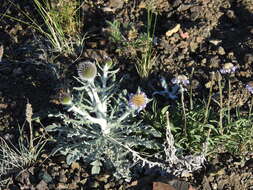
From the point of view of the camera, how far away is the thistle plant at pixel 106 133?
295cm

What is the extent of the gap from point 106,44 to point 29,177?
1.20 metres

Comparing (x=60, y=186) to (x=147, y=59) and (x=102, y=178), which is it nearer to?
(x=102, y=178)

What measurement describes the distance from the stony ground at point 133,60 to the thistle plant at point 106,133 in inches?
4.4

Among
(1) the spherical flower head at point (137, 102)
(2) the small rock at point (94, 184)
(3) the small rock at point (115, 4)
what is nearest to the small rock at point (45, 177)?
(2) the small rock at point (94, 184)

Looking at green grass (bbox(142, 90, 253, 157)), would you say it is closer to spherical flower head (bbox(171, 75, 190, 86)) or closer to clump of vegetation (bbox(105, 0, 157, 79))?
spherical flower head (bbox(171, 75, 190, 86))

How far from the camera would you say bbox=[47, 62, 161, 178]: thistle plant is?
9.66 ft

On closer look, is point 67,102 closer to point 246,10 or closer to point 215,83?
point 215,83

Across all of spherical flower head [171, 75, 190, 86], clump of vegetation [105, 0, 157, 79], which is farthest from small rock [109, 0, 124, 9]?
spherical flower head [171, 75, 190, 86]

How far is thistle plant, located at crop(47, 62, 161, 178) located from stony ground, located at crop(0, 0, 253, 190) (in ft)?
0.37

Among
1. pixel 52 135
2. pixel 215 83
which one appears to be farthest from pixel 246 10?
pixel 52 135

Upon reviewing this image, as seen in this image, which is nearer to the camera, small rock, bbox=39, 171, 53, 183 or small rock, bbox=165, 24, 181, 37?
small rock, bbox=39, 171, 53, 183

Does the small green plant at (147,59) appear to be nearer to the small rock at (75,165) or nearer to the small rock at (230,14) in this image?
the small rock at (230,14)

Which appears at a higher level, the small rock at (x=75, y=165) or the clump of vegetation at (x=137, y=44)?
the clump of vegetation at (x=137, y=44)

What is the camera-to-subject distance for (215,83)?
343 centimetres
